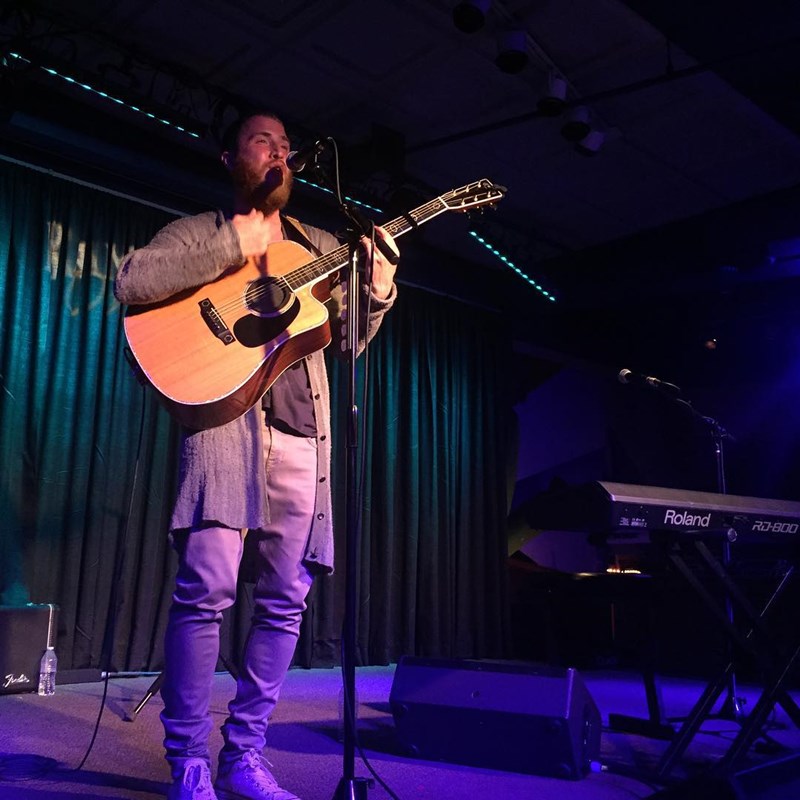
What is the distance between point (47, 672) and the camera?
384 centimetres

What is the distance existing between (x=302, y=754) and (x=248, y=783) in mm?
753

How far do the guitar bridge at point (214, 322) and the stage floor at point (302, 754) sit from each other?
1.19 m

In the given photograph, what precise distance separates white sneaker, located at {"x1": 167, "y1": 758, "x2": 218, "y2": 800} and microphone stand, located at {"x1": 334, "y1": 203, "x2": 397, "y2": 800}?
0.30 meters

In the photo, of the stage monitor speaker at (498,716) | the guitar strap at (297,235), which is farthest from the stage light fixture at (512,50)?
the stage monitor speaker at (498,716)

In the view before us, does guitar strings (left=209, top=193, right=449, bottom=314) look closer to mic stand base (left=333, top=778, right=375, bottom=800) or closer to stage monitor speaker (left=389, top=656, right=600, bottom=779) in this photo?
mic stand base (left=333, top=778, right=375, bottom=800)

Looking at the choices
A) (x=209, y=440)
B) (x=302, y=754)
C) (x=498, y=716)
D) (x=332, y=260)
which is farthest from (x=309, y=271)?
(x=302, y=754)

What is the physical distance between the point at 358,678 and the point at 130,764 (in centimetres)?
272

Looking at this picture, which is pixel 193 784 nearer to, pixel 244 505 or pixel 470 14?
pixel 244 505

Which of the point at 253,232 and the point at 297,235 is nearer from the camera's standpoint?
the point at 253,232

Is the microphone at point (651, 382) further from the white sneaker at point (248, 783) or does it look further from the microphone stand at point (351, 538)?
the white sneaker at point (248, 783)

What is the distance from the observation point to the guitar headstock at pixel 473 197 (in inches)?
93.6

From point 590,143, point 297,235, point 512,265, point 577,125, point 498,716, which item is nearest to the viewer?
point 297,235

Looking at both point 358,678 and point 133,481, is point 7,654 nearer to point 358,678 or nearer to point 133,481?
point 133,481

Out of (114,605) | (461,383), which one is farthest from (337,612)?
(461,383)
